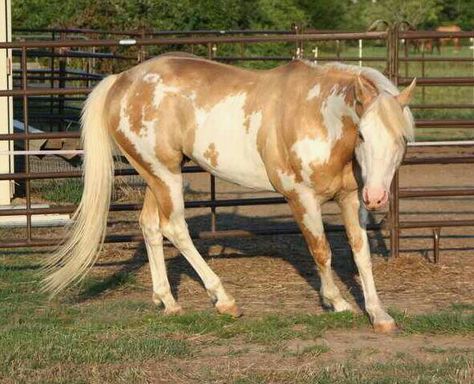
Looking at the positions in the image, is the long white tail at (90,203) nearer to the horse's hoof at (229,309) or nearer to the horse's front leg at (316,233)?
the horse's hoof at (229,309)

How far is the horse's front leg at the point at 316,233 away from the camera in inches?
236

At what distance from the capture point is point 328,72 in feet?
19.8

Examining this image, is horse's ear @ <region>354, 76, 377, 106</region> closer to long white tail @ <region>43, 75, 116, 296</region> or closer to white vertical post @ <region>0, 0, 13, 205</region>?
long white tail @ <region>43, 75, 116, 296</region>

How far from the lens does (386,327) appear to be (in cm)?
573

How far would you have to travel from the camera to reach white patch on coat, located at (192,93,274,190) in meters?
6.19

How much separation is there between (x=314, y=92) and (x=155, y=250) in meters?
1.47

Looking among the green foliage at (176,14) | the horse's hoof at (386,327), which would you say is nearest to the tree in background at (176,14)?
the green foliage at (176,14)

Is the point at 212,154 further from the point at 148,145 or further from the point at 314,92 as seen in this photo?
the point at 314,92

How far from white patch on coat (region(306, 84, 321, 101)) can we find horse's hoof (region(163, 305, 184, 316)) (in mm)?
1504

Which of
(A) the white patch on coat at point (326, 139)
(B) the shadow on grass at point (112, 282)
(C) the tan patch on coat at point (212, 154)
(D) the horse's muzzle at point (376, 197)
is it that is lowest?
(B) the shadow on grass at point (112, 282)

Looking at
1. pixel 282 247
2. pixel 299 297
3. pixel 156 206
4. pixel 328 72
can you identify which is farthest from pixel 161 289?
pixel 282 247

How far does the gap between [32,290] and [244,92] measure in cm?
207

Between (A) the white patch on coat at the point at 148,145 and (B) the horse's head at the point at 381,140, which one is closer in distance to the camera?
(B) the horse's head at the point at 381,140

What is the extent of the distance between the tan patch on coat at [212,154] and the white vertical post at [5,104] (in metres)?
4.16
